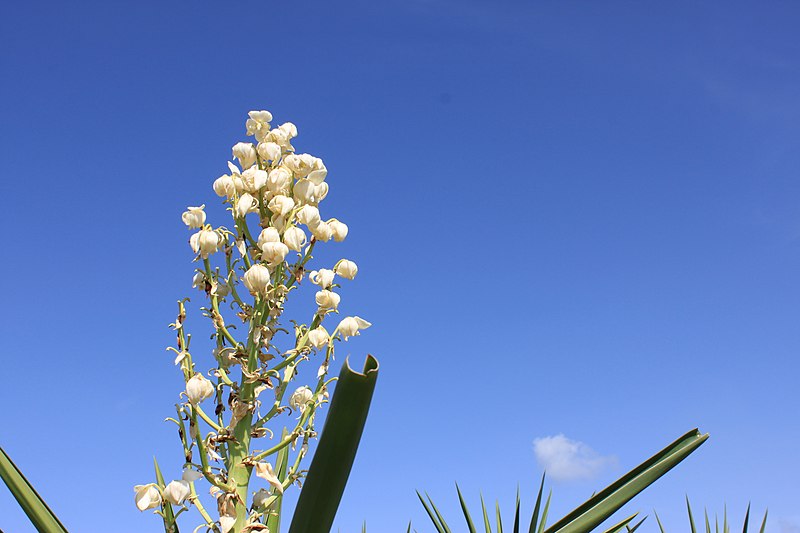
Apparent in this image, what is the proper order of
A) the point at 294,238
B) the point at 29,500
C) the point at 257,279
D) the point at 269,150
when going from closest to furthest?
1. the point at 29,500
2. the point at 257,279
3. the point at 294,238
4. the point at 269,150

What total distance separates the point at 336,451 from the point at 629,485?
Answer: 0.63 meters

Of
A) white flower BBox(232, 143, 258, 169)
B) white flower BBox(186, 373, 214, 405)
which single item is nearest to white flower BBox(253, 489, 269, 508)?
white flower BBox(186, 373, 214, 405)

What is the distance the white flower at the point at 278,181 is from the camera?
1954mm

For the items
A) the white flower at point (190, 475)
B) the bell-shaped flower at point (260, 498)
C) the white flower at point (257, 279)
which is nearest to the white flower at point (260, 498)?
the bell-shaped flower at point (260, 498)

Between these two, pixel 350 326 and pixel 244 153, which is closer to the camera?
pixel 350 326

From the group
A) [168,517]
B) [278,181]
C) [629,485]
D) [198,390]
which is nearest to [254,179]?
[278,181]

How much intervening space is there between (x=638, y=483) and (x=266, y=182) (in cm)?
122

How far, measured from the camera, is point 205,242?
188 cm

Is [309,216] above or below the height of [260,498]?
above

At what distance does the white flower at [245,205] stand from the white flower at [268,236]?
9 centimetres

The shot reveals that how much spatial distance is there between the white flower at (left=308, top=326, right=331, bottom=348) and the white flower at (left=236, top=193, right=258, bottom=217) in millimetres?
372

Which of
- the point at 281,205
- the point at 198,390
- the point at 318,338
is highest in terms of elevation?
the point at 281,205

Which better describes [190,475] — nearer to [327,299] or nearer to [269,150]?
[327,299]

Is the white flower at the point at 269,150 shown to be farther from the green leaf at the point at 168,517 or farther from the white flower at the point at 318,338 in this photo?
the green leaf at the point at 168,517
